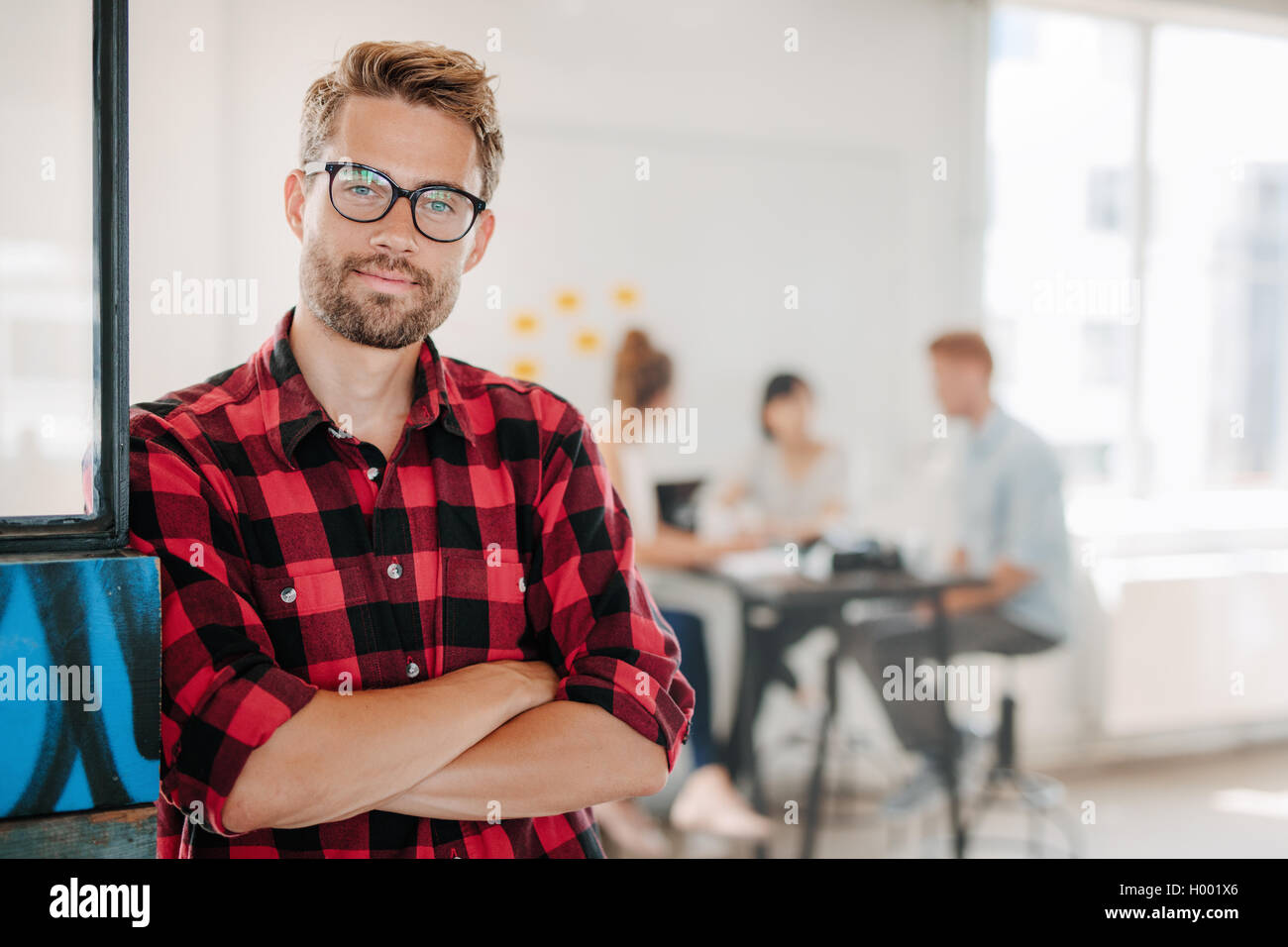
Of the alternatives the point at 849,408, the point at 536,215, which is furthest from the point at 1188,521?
the point at 536,215

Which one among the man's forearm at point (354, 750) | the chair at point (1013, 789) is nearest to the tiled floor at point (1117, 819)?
the chair at point (1013, 789)

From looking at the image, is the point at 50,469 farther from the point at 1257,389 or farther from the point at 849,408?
the point at 1257,389

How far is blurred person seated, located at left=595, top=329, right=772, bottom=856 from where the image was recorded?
10.2ft

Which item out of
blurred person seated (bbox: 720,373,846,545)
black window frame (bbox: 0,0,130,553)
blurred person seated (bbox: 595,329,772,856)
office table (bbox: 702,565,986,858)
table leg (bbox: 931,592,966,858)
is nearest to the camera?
black window frame (bbox: 0,0,130,553)

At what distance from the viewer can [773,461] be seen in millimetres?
3682

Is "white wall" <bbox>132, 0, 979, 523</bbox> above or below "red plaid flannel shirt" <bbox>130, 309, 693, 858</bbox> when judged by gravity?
above

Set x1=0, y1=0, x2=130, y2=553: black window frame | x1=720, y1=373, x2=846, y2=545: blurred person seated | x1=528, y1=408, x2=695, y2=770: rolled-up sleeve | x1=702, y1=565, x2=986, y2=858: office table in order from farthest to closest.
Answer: x1=720, y1=373, x2=846, y2=545: blurred person seated < x1=702, y1=565, x2=986, y2=858: office table < x1=528, y1=408, x2=695, y2=770: rolled-up sleeve < x1=0, y1=0, x2=130, y2=553: black window frame

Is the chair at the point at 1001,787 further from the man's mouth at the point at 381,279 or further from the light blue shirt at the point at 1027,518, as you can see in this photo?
the man's mouth at the point at 381,279

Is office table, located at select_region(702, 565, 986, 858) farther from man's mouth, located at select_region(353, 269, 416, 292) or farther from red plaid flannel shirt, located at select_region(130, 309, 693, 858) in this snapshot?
man's mouth, located at select_region(353, 269, 416, 292)

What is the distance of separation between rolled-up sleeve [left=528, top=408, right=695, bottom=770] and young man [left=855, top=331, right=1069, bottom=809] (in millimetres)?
2089

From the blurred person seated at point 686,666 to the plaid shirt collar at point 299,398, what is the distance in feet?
6.10

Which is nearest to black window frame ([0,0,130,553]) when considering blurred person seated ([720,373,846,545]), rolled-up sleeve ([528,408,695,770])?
rolled-up sleeve ([528,408,695,770])
